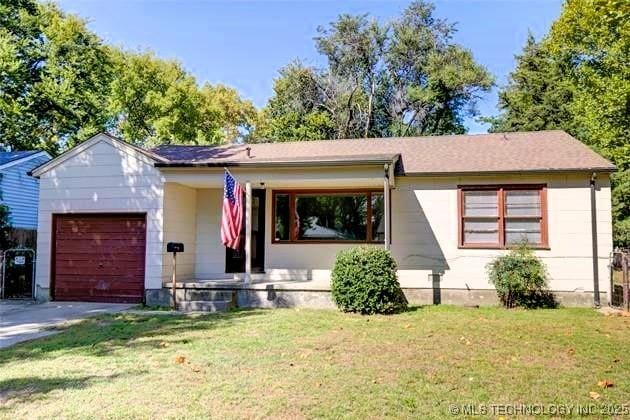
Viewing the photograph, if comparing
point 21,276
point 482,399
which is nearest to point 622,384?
point 482,399

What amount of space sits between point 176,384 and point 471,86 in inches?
1129

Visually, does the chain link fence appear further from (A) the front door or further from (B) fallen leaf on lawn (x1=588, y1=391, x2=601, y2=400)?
(A) the front door

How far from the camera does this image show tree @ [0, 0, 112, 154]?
2066cm

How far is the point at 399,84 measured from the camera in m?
32.0

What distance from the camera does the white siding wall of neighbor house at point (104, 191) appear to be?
10.9 meters

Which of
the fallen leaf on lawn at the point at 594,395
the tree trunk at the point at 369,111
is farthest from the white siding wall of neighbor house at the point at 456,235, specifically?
the tree trunk at the point at 369,111

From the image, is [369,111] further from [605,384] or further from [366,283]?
[605,384]

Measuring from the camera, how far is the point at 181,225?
11797 mm

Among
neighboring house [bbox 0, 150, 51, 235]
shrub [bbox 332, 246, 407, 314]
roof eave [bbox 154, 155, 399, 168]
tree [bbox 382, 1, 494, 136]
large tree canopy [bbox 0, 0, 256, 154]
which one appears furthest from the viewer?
tree [bbox 382, 1, 494, 136]

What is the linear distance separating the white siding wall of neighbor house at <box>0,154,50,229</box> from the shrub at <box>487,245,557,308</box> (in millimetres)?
18881

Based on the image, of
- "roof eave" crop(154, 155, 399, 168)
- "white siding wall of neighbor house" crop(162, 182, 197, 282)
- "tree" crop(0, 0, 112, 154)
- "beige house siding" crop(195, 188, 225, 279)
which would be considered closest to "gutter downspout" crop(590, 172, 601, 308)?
"roof eave" crop(154, 155, 399, 168)

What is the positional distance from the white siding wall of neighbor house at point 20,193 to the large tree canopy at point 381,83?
1298 cm

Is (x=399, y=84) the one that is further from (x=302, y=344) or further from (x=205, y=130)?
(x=302, y=344)

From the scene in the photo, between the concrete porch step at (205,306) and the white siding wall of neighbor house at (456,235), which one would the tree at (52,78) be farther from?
the white siding wall of neighbor house at (456,235)
